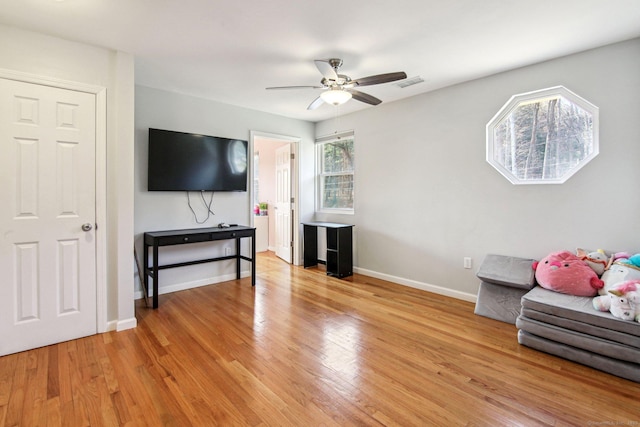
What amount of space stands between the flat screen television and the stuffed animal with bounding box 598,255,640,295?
157 inches

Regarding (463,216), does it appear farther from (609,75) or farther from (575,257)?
(609,75)

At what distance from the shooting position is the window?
4.98 m

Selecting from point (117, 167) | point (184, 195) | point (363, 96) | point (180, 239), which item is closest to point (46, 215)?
point (117, 167)

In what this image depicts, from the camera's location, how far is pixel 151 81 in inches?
137

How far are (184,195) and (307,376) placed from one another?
2.85m

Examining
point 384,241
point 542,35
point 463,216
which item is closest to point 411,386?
point 463,216

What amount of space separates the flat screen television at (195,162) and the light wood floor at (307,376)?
1.57 metres

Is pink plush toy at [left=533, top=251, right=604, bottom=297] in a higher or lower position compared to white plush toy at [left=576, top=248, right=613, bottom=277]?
lower

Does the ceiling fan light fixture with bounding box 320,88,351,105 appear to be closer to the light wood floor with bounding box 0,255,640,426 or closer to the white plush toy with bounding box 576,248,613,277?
the light wood floor with bounding box 0,255,640,426

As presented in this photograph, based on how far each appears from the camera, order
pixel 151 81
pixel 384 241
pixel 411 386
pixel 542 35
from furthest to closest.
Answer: pixel 384 241
pixel 151 81
pixel 542 35
pixel 411 386

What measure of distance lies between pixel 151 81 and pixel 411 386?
395 centimetres

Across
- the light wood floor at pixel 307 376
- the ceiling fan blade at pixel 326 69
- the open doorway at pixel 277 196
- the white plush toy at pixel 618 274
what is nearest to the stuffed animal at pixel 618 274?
the white plush toy at pixel 618 274

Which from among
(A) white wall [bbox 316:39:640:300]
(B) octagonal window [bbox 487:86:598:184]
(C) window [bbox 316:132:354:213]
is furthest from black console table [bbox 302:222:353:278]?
(B) octagonal window [bbox 487:86:598:184]

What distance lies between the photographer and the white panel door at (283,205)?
5480 millimetres
